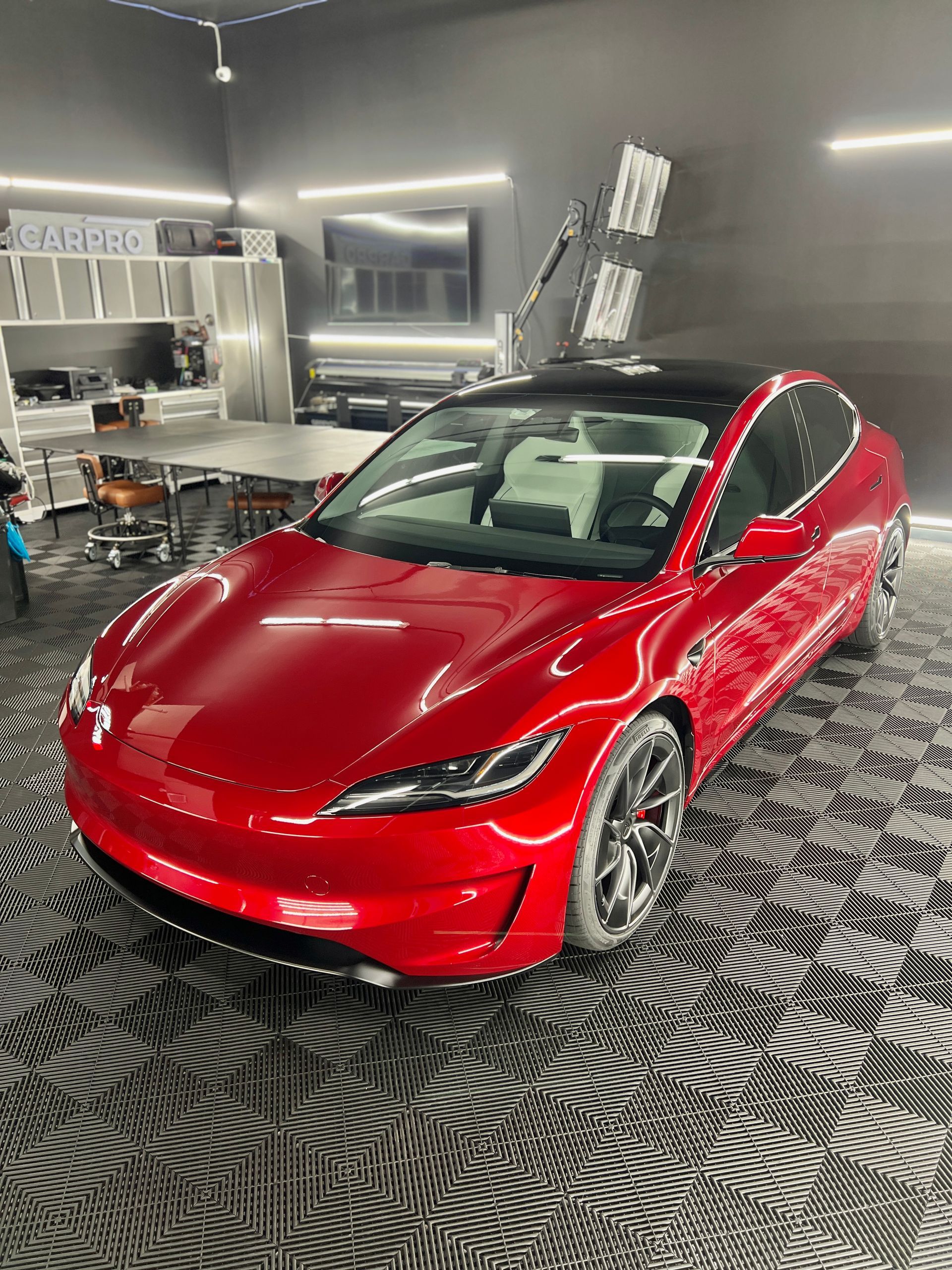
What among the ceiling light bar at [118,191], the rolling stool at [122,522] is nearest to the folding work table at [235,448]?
the rolling stool at [122,522]

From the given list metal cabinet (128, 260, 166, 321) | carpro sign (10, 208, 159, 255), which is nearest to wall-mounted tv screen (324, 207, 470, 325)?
metal cabinet (128, 260, 166, 321)

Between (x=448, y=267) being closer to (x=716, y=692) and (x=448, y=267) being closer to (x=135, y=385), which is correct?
(x=135, y=385)

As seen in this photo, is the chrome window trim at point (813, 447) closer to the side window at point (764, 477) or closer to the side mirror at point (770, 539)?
the side window at point (764, 477)

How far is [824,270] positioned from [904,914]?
5141mm

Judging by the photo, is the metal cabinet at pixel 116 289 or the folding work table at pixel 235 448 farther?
the metal cabinet at pixel 116 289

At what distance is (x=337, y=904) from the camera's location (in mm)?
1568

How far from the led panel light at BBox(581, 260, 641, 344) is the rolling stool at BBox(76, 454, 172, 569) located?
10.7 feet

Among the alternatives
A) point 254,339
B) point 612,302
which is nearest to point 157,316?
point 254,339

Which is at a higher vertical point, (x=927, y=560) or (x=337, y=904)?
(x=337, y=904)

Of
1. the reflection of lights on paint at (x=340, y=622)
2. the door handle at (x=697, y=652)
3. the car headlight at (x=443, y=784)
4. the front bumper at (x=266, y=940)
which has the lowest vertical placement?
the front bumper at (x=266, y=940)

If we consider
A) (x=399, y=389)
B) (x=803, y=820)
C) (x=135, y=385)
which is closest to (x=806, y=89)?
(x=399, y=389)

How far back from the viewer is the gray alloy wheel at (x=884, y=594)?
3.48m

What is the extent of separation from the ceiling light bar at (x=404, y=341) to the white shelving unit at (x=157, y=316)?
16.4 inches

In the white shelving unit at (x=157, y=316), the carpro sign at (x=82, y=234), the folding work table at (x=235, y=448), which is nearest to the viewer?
the folding work table at (x=235, y=448)
